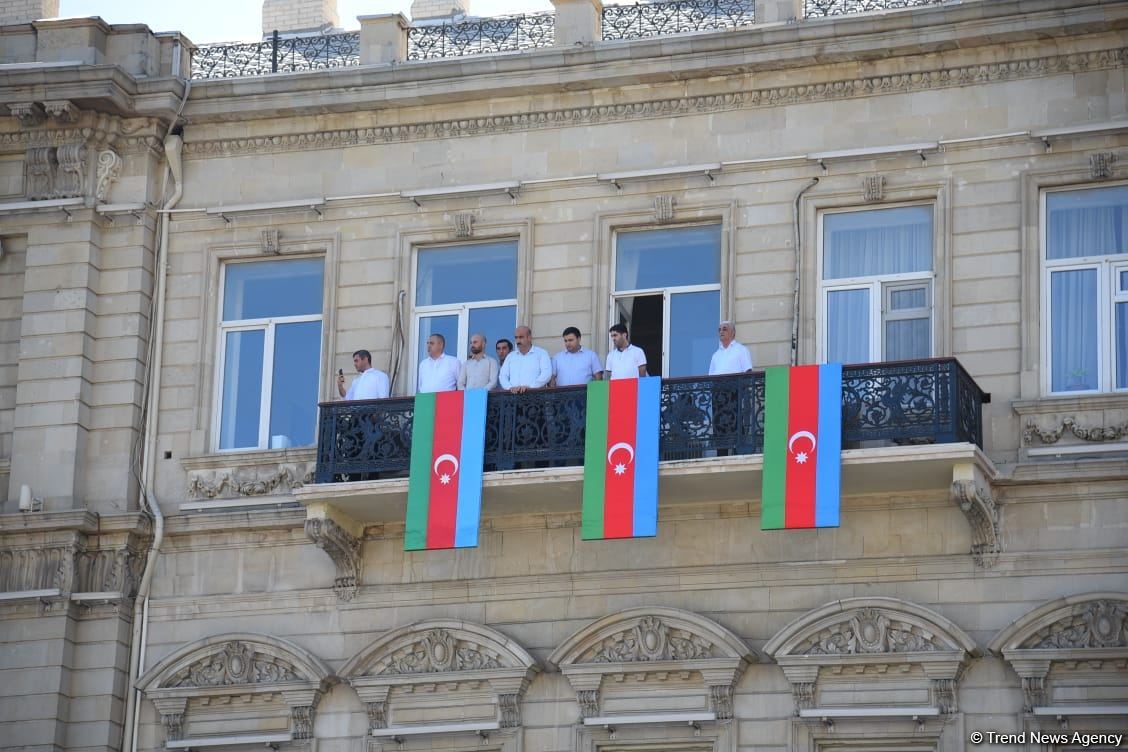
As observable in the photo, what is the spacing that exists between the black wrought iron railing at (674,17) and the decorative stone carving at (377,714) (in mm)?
7901

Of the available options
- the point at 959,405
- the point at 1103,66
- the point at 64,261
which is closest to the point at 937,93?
the point at 1103,66

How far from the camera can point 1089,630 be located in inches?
968

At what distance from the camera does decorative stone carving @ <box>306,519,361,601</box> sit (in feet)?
87.4

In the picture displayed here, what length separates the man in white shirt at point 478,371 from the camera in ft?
89.4

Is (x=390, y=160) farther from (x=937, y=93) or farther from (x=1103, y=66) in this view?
(x=1103, y=66)

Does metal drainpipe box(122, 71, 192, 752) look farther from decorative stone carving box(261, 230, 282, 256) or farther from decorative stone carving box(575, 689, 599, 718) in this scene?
decorative stone carving box(575, 689, 599, 718)

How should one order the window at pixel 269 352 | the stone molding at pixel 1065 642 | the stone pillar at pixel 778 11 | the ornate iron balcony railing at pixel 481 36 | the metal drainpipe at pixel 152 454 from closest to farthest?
the stone molding at pixel 1065 642, the metal drainpipe at pixel 152 454, the stone pillar at pixel 778 11, the window at pixel 269 352, the ornate iron balcony railing at pixel 481 36

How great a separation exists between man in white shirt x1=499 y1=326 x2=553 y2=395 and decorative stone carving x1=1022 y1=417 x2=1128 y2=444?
4.96m

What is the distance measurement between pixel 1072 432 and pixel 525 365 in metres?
5.64

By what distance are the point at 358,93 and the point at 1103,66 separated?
26.8 feet

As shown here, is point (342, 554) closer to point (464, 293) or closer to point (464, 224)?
point (464, 293)

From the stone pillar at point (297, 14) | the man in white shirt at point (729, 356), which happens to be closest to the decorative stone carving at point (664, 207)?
the man in white shirt at point (729, 356)

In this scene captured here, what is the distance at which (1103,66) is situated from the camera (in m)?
26.7

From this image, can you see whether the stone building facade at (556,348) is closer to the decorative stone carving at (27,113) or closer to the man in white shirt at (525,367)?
the decorative stone carving at (27,113)
